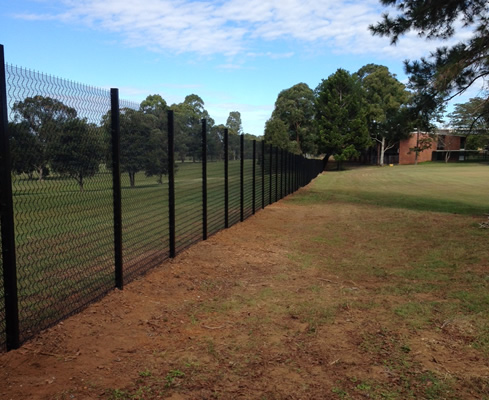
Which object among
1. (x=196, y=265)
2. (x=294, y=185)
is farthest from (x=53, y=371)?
(x=294, y=185)

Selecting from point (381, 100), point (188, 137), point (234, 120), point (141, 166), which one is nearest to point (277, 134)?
point (381, 100)

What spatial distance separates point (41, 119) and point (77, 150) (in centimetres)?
54

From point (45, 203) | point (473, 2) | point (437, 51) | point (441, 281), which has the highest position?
point (473, 2)

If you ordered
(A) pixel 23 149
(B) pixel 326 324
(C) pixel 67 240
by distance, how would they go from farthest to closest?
(C) pixel 67 240 → (B) pixel 326 324 → (A) pixel 23 149

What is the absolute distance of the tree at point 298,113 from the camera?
200 ft

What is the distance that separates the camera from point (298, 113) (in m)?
61.3

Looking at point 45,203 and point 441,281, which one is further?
point 441,281

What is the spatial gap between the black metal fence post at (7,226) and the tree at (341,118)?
48.4 meters

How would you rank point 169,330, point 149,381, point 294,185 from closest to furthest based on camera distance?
point 149,381 < point 169,330 < point 294,185

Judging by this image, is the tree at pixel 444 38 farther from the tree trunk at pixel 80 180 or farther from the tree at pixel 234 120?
the tree at pixel 234 120

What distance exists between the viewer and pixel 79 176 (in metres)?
3.79

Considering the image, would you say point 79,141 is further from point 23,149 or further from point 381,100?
point 381,100

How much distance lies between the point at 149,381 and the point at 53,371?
27.1 inches

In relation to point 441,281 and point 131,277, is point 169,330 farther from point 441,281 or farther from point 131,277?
point 441,281
